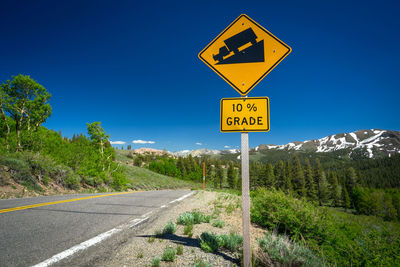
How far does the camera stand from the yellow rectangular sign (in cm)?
249

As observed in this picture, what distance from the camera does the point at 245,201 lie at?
2.46 m

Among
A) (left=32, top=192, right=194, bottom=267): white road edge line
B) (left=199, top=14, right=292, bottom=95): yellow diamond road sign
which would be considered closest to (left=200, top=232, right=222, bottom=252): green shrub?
(left=32, top=192, right=194, bottom=267): white road edge line

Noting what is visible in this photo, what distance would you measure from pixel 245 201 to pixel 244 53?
89.7 inches

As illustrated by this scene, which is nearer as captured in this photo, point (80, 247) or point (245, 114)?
point (245, 114)

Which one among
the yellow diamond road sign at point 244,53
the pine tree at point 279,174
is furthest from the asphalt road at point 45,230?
the pine tree at point 279,174

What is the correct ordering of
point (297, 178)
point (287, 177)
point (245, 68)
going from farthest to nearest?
point (287, 177)
point (297, 178)
point (245, 68)

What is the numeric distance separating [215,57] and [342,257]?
→ 166 inches

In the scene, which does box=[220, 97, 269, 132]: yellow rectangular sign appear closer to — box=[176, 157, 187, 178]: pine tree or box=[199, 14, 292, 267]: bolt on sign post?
box=[199, 14, 292, 267]: bolt on sign post

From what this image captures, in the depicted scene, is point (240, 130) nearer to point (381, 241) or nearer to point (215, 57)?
point (215, 57)

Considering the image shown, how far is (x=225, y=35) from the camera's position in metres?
2.99

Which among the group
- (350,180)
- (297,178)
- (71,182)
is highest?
(71,182)

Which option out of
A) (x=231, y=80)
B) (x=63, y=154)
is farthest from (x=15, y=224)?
(x=63, y=154)

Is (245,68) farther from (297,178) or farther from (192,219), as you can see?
(297,178)

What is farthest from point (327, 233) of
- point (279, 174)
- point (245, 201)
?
point (279, 174)
